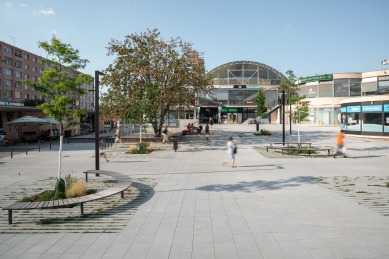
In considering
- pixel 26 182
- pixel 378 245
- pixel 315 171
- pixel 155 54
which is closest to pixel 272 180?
pixel 315 171

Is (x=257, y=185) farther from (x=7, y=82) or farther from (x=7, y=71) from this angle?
(x=7, y=71)

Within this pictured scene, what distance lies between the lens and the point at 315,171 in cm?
1341

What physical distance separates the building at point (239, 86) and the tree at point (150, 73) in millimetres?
39736

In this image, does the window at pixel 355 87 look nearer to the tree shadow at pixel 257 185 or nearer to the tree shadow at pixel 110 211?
the tree shadow at pixel 257 185

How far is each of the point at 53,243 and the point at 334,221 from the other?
5869 millimetres

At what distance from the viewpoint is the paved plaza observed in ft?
17.6

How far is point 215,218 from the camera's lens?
7074 mm

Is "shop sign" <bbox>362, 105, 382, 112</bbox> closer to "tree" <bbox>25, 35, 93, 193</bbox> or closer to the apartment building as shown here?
"tree" <bbox>25, 35, 93, 193</bbox>

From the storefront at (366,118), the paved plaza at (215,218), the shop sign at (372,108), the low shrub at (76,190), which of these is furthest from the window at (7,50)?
the low shrub at (76,190)

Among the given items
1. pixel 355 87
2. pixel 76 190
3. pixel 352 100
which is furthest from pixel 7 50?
pixel 355 87

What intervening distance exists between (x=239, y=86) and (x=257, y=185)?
2213 inches

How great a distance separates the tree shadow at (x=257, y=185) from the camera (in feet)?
32.9

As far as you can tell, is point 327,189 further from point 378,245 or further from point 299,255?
point 299,255

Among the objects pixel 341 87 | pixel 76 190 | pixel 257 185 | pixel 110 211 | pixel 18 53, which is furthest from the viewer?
pixel 18 53
